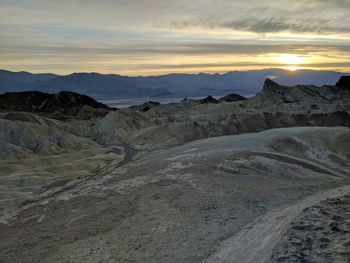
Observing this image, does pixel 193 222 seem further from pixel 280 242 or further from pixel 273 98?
pixel 273 98

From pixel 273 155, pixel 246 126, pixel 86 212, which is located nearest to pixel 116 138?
pixel 246 126

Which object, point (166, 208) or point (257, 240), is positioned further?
point (166, 208)

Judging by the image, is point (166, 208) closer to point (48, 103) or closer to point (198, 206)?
point (198, 206)

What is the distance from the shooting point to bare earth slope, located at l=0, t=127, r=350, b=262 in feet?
70.9

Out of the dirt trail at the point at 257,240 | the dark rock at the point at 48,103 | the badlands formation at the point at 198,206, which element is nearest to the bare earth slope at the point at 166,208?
the badlands formation at the point at 198,206

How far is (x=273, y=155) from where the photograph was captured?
132ft

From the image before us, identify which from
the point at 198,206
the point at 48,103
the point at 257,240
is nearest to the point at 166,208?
the point at 198,206

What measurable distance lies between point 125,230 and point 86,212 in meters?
5.17

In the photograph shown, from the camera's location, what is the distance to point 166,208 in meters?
26.8

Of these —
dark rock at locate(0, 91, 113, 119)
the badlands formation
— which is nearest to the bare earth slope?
the badlands formation

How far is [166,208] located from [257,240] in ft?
31.3

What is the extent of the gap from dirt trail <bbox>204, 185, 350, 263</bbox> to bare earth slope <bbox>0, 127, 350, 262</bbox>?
3.21ft

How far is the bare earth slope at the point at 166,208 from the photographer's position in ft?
70.9

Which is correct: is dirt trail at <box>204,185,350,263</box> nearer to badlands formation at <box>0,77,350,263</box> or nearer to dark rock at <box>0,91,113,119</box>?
badlands formation at <box>0,77,350,263</box>
